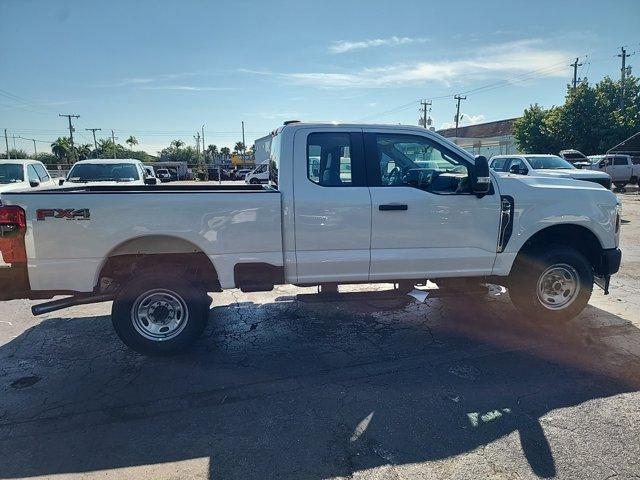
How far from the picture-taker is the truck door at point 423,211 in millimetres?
4273

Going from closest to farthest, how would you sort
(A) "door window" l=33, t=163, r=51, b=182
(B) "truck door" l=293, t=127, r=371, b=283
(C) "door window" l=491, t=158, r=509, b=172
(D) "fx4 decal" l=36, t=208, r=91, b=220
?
1. (D) "fx4 decal" l=36, t=208, r=91, b=220
2. (B) "truck door" l=293, t=127, r=371, b=283
3. (A) "door window" l=33, t=163, r=51, b=182
4. (C) "door window" l=491, t=158, r=509, b=172

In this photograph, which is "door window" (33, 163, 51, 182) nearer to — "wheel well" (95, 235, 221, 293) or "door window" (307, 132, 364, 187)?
"wheel well" (95, 235, 221, 293)

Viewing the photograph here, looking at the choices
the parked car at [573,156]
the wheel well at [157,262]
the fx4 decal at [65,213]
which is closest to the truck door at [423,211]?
the wheel well at [157,262]

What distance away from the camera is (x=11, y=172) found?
36.4 ft

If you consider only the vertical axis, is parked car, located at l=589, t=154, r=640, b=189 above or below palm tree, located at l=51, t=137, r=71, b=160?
below

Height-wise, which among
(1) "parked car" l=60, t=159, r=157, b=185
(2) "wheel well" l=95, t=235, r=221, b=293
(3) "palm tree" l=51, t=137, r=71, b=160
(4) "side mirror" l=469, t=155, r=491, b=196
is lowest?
(2) "wheel well" l=95, t=235, r=221, b=293

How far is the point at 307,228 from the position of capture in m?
4.14

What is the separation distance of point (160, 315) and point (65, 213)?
4.08 feet

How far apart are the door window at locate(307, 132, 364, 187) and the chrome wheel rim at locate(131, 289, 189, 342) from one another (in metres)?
1.78

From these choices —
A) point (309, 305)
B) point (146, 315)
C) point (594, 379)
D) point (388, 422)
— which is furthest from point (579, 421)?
point (146, 315)

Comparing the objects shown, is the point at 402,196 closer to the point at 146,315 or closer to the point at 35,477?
the point at 146,315

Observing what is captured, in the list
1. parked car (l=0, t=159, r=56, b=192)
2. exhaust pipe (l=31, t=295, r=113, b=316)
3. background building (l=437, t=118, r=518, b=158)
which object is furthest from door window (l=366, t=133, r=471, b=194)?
background building (l=437, t=118, r=518, b=158)

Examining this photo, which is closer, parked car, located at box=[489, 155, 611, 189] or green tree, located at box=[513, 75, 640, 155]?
parked car, located at box=[489, 155, 611, 189]

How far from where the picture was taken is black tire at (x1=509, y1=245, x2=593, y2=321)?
184 inches
